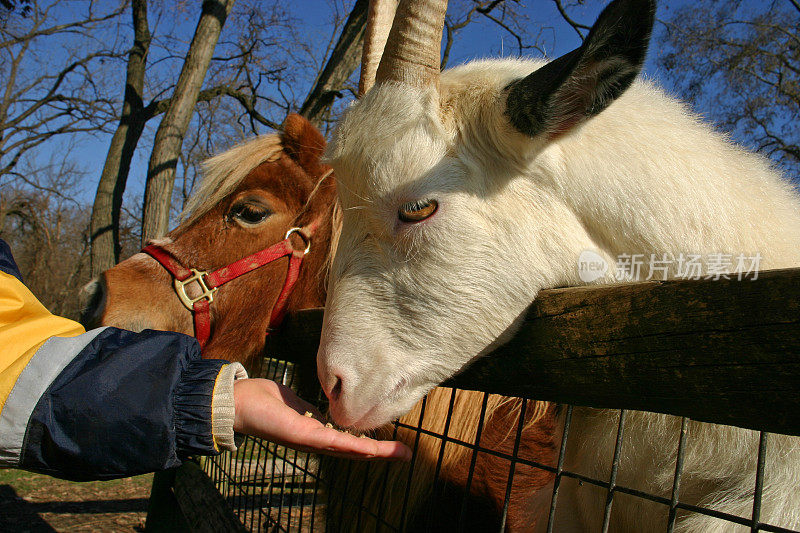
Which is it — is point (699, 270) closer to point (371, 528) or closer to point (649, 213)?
point (649, 213)


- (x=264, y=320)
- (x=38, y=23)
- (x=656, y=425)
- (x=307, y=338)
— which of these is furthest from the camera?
(x=38, y=23)

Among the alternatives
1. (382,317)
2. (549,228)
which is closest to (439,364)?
(382,317)

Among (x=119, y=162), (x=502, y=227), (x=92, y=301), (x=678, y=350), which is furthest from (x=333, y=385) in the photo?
(x=119, y=162)

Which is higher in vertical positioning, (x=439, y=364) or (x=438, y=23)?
(x=438, y=23)

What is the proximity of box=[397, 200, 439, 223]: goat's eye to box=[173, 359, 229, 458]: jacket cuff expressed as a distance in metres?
0.83

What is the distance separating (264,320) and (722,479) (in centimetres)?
258

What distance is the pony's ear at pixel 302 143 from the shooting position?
12.3ft

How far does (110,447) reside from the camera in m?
1.40

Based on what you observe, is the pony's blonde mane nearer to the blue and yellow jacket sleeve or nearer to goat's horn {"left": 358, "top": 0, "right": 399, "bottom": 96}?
goat's horn {"left": 358, "top": 0, "right": 399, "bottom": 96}

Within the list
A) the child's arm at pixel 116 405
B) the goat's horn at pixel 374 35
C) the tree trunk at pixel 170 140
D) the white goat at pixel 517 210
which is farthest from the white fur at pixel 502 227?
the tree trunk at pixel 170 140

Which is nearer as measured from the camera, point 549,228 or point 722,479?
point 722,479

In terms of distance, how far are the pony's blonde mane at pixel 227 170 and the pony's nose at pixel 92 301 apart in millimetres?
712

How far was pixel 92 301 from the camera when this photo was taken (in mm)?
3273

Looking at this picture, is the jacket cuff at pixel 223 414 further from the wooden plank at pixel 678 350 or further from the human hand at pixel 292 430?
the wooden plank at pixel 678 350
